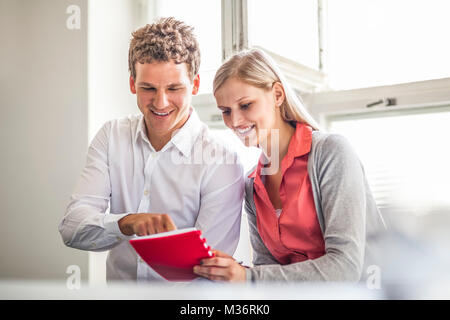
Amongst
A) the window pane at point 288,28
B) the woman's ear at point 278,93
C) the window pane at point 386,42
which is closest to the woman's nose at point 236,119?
the woman's ear at point 278,93

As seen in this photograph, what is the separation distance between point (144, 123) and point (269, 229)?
45 centimetres

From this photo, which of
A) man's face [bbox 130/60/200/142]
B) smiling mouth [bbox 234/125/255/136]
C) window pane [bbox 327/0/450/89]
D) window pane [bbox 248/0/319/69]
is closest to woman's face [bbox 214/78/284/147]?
smiling mouth [bbox 234/125/255/136]

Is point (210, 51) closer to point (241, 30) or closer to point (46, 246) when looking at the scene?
point (241, 30)

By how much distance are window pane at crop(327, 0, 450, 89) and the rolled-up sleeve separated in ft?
3.58

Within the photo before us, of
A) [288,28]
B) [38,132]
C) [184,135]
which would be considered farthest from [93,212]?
[288,28]

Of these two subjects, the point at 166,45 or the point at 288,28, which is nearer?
the point at 166,45

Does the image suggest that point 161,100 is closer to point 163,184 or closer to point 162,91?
point 162,91

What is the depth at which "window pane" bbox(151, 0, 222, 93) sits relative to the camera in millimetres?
2125

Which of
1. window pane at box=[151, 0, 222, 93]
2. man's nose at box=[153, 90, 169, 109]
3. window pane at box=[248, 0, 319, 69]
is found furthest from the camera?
window pane at box=[151, 0, 222, 93]

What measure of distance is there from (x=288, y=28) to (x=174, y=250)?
4.43 feet

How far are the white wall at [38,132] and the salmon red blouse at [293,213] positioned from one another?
1.02m

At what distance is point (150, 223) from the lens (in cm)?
96

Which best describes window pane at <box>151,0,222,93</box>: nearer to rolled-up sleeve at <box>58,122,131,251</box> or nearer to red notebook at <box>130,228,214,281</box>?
rolled-up sleeve at <box>58,122,131,251</box>
